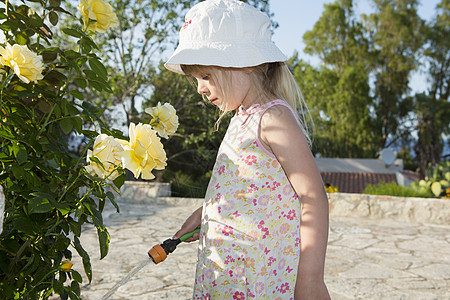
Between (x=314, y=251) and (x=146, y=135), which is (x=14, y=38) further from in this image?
(x=314, y=251)

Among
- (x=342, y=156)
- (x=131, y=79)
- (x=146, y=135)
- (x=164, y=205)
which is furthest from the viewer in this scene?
(x=342, y=156)

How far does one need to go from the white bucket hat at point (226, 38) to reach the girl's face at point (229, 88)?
0.09 metres

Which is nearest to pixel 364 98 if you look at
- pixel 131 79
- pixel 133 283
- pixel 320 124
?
pixel 320 124

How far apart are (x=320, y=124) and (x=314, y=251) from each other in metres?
26.1

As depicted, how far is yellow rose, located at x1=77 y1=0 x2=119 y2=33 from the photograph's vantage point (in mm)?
1219

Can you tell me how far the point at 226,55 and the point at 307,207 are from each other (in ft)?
1.58

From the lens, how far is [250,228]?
1.25m

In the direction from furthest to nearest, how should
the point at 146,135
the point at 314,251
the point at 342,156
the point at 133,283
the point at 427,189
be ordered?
the point at 342,156
the point at 427,189
the point at 133,283
the point at 314,251
the point at 146,135

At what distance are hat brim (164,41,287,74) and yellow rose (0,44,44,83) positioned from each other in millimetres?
379

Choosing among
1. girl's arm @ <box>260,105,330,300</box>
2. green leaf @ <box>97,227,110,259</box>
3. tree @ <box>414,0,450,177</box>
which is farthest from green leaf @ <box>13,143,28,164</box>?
tree @ <box>414,0,450,177</box>

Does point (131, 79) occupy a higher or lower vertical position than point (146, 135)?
higher

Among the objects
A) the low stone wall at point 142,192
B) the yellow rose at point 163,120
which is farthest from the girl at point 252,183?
the low stone wall at point 142,192

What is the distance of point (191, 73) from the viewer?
1.39 metres

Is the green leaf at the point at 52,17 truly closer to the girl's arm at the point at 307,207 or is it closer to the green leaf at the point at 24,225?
the green leaf at the point at 24,225
